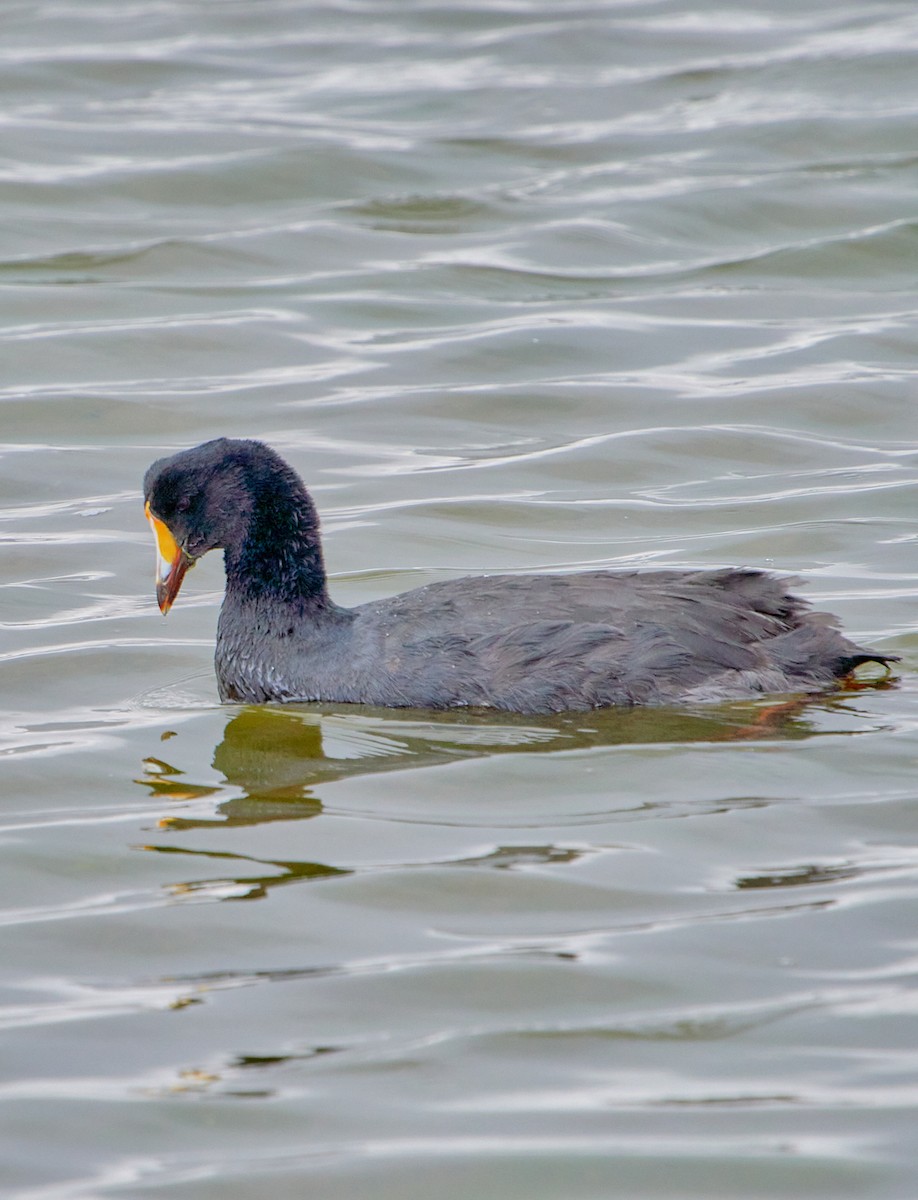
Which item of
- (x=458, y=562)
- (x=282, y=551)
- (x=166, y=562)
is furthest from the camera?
(x=458, y=562)

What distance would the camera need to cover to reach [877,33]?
63.9 feet

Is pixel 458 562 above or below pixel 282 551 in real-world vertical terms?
below

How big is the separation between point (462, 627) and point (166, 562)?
4.26 ft

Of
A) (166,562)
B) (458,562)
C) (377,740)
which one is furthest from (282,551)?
(458,562)

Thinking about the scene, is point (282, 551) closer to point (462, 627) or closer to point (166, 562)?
point (166, 562)

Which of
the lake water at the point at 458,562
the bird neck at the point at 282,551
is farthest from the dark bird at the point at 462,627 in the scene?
the lake water at the point at 458,562

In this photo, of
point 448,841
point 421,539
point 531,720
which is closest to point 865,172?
point 421,539

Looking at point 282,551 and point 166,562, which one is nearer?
point 282,551

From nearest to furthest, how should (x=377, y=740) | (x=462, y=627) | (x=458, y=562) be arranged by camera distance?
(x=377, y=740) → (x=462, y=627) → (x=458, y=562)

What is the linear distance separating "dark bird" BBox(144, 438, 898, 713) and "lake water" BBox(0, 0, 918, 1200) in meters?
0.14

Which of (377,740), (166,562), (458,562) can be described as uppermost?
(166,562)

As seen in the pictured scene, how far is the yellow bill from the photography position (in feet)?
24.7

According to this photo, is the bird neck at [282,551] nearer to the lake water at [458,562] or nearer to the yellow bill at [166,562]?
the yellow bill at [166,562]

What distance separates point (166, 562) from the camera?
297 inches
